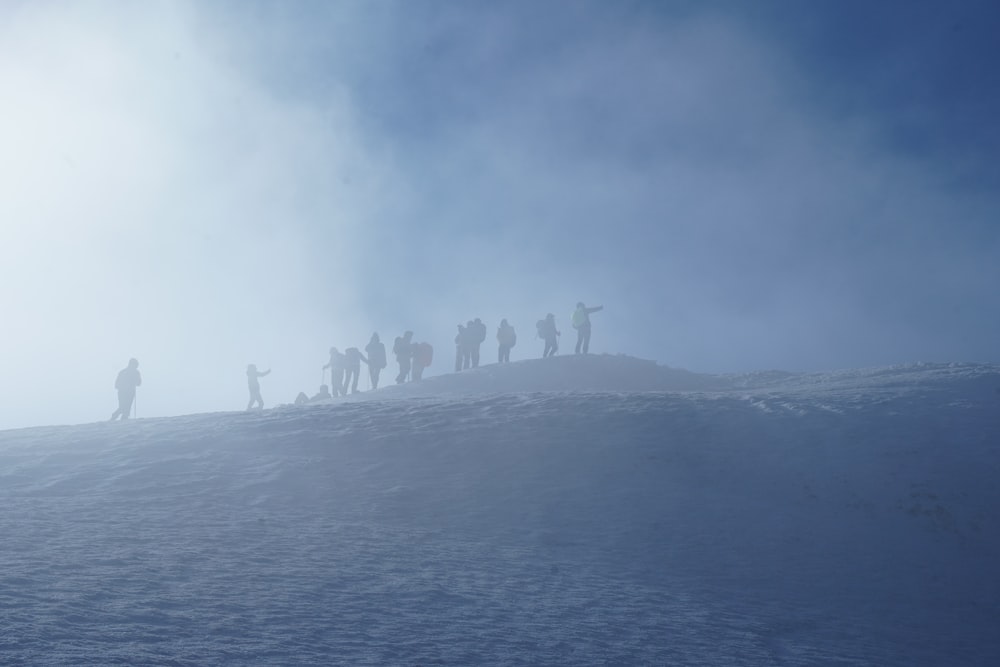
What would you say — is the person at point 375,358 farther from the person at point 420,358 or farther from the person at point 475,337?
the person at point 475,337

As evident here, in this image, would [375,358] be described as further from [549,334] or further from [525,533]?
[525,533]

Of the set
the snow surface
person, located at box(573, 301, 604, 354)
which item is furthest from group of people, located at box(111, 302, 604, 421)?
the snow surface

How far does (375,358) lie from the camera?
110ft

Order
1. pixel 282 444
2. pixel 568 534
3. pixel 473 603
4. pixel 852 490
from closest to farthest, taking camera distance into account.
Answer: pixel 473 603 → pixel 568 534 → pixel 852 490 → pixel 282 444

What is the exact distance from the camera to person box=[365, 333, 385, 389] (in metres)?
33.4

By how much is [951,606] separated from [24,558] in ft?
33.4

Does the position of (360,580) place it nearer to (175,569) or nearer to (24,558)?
(175,569)

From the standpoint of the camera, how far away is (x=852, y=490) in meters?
13.0

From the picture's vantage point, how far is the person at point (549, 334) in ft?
115

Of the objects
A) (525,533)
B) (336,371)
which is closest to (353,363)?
A: (336,371)

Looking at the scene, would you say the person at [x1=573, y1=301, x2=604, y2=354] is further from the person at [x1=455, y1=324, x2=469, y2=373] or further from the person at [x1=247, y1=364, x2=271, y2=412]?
the person at [x1=247, y1=364, x2=271, y2=412]

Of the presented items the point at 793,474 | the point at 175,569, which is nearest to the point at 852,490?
the point at 793,474

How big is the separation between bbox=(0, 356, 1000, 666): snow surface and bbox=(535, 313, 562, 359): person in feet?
51.0

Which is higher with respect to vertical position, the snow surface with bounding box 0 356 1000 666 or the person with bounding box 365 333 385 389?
the person with bounding box 365 333 385 389
